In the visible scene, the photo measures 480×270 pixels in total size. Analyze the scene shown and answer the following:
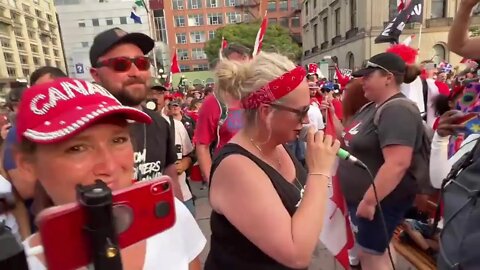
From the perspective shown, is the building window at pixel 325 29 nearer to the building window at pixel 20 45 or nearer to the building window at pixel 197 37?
the building window at pixel 197 37

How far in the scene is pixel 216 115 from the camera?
10.6 feet

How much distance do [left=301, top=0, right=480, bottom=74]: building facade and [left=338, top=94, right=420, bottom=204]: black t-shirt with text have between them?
23837mm

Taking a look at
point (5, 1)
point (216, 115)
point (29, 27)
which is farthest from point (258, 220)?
point (29, 27)

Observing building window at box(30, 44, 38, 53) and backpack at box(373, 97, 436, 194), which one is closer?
backpack at box(373, 97, 436, 194)

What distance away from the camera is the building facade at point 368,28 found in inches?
1185

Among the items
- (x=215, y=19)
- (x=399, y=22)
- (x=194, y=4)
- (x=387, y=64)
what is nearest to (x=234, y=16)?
(x=215, y=19)

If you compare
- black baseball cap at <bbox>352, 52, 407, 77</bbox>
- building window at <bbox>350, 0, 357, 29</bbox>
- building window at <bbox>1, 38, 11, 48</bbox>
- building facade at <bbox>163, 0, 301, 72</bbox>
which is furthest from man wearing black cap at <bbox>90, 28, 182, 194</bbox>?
building facade at <bbox>163, 0, 301, 72</bbox>

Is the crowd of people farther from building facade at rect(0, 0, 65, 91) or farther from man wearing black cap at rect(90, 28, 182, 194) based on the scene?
building facade at rect(0, 0, 65, 91)

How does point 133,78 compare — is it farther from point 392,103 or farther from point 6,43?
point 6,43

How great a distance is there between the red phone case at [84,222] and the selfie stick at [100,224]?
0.01 m

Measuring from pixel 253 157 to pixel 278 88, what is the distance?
1.11ft

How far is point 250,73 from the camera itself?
5.51ft

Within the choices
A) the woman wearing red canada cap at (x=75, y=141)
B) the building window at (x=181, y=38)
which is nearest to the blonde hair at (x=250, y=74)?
the woman wearing red canada cap at (x=75, y=141)

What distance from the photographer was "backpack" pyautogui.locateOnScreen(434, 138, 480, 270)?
1.25 metres
